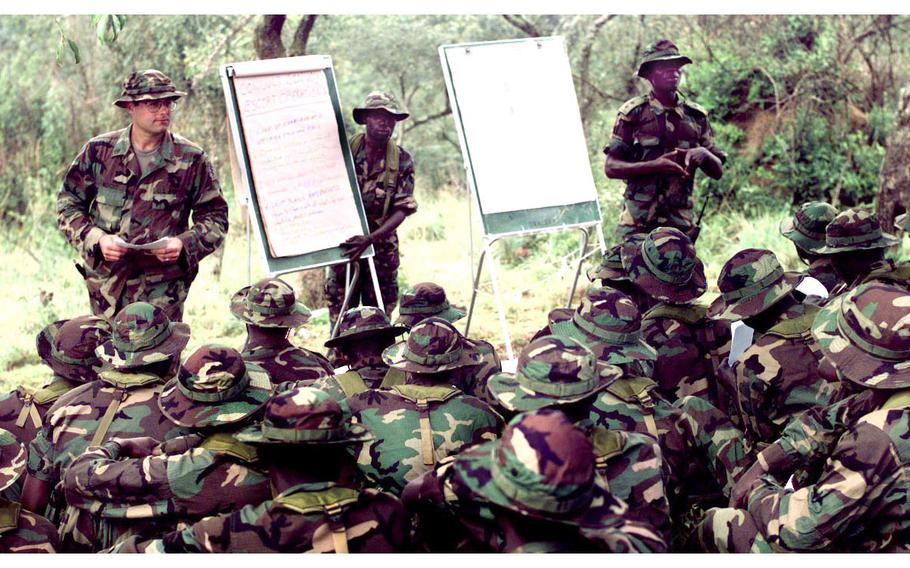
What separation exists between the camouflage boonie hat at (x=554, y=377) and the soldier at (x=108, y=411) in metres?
1.31

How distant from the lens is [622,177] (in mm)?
6078

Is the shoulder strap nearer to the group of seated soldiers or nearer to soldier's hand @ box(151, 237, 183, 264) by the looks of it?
the group of seated soldiers

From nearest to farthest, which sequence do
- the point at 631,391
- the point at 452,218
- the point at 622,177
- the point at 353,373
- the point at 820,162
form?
the point at 631,391, the point at 353,373, the point at 622,177, the point at 820,162, the point at 452,218

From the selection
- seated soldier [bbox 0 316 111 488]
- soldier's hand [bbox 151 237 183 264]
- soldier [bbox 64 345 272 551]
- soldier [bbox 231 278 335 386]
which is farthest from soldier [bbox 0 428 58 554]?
soldier's hand [bbox 151 237 183 264]

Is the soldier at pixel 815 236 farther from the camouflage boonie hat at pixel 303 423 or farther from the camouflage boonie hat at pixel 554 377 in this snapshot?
the camouflage boonie hat at pixel 303 423

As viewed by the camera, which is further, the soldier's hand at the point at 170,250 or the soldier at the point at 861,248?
the soldier's hand at the point at 170,250

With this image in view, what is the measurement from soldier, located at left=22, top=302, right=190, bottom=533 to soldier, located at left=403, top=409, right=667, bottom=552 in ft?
4.63

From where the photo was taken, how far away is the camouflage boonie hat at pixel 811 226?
521 cm

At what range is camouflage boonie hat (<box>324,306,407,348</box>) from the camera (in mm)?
4520

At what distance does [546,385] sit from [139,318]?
5.88 ft

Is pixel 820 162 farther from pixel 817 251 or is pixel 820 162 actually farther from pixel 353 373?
pixel 353 373

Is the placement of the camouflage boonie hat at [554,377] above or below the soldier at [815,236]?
above

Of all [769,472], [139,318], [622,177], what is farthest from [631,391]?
[622,177]

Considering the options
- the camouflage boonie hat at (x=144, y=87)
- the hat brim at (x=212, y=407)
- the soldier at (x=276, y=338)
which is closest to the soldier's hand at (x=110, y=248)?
the camouflage boonie hat at (x=144, y=87)
